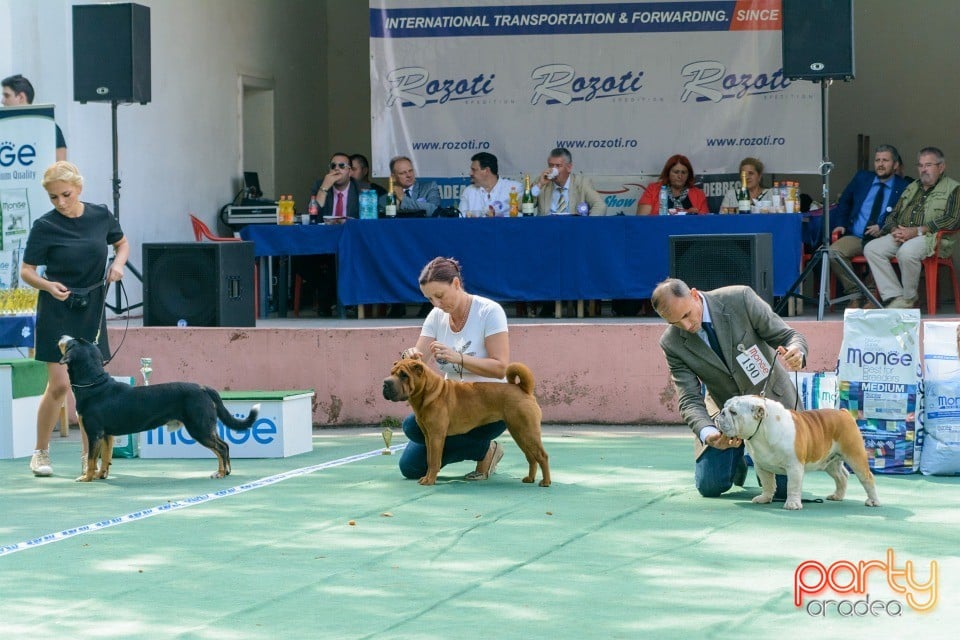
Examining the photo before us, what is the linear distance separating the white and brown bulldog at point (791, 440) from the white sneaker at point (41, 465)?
3391mm

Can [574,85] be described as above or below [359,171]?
above

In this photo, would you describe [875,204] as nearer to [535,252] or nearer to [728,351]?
[535,252]

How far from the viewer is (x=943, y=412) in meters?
6.82

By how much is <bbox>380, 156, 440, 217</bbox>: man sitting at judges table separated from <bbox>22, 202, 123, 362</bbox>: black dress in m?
4.79

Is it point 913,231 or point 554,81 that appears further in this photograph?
point 554,81

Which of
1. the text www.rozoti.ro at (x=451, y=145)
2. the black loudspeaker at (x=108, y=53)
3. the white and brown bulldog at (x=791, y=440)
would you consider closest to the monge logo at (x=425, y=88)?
the text www.rozoti.ro at (x=451, y=145)

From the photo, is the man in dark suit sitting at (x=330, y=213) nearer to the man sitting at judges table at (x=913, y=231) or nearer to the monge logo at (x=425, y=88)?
the monge logo at (x=425, y=88)

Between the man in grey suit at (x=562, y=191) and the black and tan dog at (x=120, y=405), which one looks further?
the man in grey suit at (x=562, y=191)

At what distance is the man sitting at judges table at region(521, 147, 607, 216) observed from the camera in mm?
11664

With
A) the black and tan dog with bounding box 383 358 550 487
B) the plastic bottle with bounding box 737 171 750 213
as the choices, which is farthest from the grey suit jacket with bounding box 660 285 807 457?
the plastic bottle with bounding box 737 171 750 213

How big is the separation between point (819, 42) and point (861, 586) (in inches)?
252

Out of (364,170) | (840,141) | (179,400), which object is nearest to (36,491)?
(179,400)

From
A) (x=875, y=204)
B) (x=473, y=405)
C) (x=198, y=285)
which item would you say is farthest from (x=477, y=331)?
(x=875, y=204)

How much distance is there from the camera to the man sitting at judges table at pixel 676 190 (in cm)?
1198
